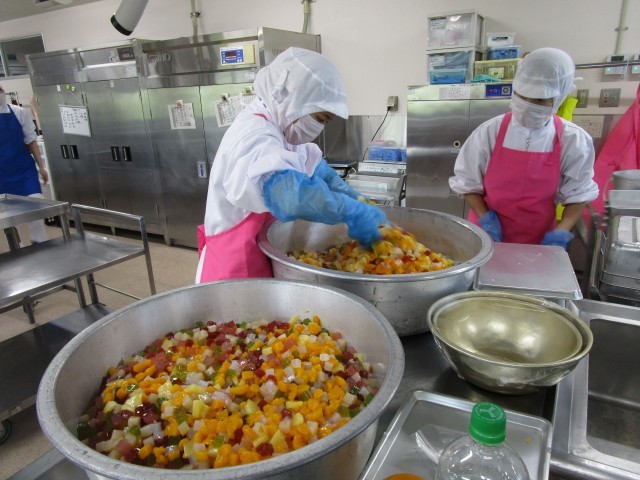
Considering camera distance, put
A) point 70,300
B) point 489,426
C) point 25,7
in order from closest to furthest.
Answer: point 489,426
point 70,300
point 25,7

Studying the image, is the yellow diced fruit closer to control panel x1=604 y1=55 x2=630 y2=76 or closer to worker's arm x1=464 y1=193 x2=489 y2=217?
worker's arm x1=464 y1=193 x2=489 y2=217

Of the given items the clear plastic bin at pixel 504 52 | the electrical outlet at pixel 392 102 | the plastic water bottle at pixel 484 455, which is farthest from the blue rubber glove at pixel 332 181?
the electrical outlet at pixel 392 102

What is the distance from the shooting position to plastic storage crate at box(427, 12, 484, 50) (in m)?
3.16

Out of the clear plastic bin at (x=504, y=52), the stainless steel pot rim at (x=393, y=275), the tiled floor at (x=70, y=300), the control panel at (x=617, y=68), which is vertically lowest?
the tiled floor at (x=70, y=300)

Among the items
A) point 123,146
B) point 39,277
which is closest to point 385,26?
point 123,146

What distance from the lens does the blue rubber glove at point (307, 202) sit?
3.99 feet

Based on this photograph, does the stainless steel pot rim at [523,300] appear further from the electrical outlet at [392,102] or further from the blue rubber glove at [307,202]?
the electrical outlet at [392,102]

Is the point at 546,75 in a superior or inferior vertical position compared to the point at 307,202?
superior

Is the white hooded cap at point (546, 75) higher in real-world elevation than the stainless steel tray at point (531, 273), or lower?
higher

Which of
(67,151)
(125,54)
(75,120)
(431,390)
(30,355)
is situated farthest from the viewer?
(67,151)

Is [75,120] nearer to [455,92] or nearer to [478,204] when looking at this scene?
[455,92]

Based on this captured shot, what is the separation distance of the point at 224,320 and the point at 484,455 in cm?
72

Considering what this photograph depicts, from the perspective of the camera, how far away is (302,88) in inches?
56.7

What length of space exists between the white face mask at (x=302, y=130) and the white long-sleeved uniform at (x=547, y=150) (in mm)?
937
